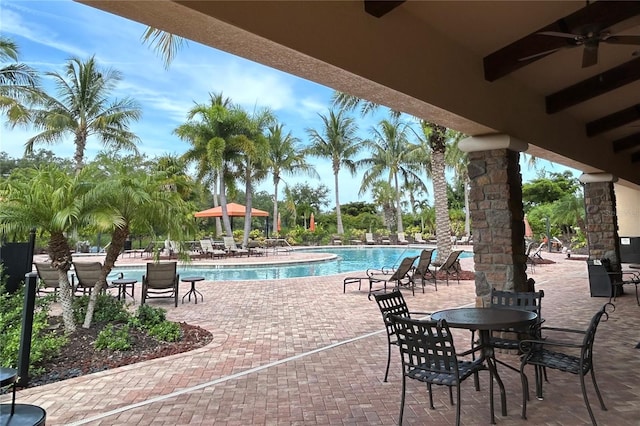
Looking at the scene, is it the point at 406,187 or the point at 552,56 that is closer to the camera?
the point at 552,56

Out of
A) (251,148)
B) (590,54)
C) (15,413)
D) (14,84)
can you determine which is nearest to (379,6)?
(590,54)

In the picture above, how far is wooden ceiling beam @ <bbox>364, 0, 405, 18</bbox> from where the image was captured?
3555mm

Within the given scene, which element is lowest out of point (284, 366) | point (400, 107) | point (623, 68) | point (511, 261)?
point (284, 366)

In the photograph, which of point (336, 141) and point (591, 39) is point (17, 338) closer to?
point (591, 39)

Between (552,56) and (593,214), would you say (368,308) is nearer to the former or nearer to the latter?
(552,56)

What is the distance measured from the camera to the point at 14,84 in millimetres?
15641

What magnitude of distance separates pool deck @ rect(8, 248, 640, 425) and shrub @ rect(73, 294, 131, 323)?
1.20 meters

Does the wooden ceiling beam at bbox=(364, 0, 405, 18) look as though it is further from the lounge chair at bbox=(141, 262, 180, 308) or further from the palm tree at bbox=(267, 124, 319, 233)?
the palm tree at bbox=(267, 124, 319, 233)

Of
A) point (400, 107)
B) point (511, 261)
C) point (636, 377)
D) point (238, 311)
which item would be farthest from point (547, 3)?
point (238, 311)

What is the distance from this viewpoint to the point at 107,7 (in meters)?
2.41

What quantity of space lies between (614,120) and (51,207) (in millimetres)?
9301

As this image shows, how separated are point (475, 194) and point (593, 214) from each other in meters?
6.08

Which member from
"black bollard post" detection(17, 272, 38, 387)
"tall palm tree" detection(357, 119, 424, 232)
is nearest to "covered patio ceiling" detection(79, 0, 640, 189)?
"black bollard post" detection(17, 272, 38, 387)

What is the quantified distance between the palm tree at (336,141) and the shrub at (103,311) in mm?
24362
